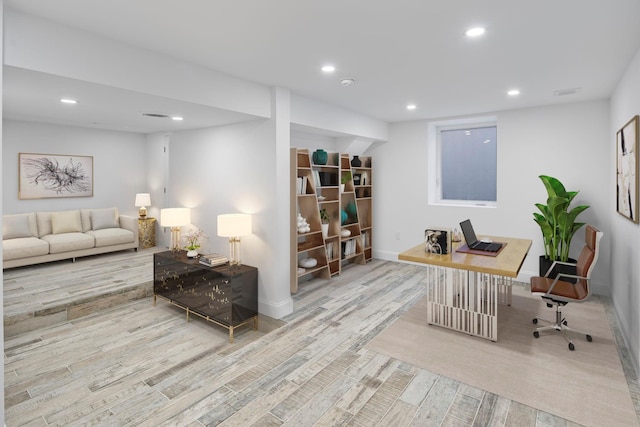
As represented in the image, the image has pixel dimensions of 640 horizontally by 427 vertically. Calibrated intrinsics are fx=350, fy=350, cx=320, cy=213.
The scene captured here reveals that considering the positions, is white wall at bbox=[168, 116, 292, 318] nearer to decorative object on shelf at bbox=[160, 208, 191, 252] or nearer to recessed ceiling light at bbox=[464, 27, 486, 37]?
decorative object on shelf at bbox=[160, 208, 191, 252]

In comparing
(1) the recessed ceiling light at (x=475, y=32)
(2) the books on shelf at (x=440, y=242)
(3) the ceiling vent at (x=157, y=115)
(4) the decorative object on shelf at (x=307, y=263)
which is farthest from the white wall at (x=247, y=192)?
(1) the recessed ceiling light at (x=475, y=32)

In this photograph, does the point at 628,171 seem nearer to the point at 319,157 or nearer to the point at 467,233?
the point at 467,233

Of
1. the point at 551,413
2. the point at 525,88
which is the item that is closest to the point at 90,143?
the point at 525,88

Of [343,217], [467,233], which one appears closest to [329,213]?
[343,217]

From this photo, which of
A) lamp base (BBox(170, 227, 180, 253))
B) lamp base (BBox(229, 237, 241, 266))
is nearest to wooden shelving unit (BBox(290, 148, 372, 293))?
lamp base (BBox(229, 237, 241, 266))

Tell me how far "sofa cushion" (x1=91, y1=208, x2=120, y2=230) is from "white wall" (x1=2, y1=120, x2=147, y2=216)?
245mm

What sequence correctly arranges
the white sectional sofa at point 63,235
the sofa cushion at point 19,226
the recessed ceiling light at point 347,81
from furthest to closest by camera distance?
the sofa cushion at point 19,226
the white sectional sofa at point 63,235
the recessed ceiling light at point 347,81

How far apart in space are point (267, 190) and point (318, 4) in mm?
2061

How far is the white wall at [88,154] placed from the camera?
517 cm

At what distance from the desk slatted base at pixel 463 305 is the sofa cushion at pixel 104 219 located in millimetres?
5344

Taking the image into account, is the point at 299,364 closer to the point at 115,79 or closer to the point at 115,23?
the point at 115,79

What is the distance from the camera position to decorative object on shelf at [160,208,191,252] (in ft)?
13.9

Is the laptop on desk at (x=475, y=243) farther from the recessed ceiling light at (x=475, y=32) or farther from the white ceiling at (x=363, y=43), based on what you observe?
the recessed ceiling light at (x=475, y=32)

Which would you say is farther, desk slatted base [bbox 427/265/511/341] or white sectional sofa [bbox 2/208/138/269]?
white sectional sofa [bbox 2/208/138/269]
